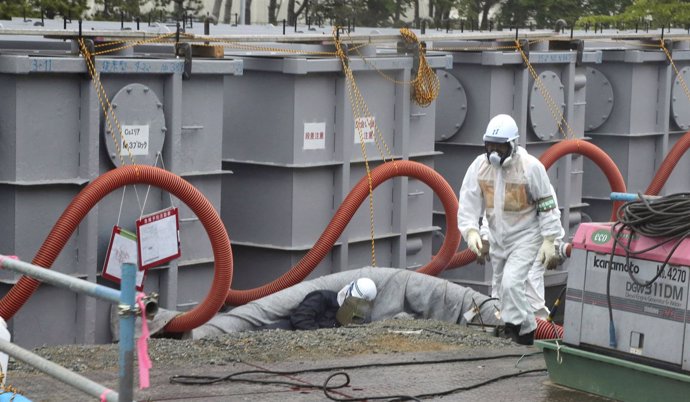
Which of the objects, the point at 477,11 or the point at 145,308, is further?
the point at 477,11

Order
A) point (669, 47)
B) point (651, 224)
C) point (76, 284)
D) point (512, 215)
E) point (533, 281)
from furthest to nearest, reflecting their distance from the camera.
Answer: point (669, 47), point (533, 281), point (512, 215), point (651, 224), point (76, 284)

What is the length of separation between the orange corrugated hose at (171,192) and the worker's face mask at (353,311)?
1.25 metres

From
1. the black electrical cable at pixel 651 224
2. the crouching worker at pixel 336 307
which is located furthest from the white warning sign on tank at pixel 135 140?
the black electrical cable at pixel 651 224

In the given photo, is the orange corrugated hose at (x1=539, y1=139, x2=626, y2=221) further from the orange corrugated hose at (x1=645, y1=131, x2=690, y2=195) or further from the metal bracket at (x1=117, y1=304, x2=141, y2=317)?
the metal bracket at (x1=117, y1=304, x2=141, y2=317)

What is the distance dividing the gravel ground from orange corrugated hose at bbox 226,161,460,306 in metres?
1.24

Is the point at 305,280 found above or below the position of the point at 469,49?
below

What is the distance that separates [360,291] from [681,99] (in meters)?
7.20

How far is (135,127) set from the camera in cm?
984

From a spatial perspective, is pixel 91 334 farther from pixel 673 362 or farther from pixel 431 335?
pixel 673 362

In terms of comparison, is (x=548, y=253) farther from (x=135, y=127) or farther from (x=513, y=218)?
(x=135, y=127)

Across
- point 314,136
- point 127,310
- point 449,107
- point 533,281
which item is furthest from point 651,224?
point 449,107

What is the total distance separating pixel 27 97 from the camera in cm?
914

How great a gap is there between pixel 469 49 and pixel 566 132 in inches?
71.3

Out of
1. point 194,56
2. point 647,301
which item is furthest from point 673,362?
point 194,56
